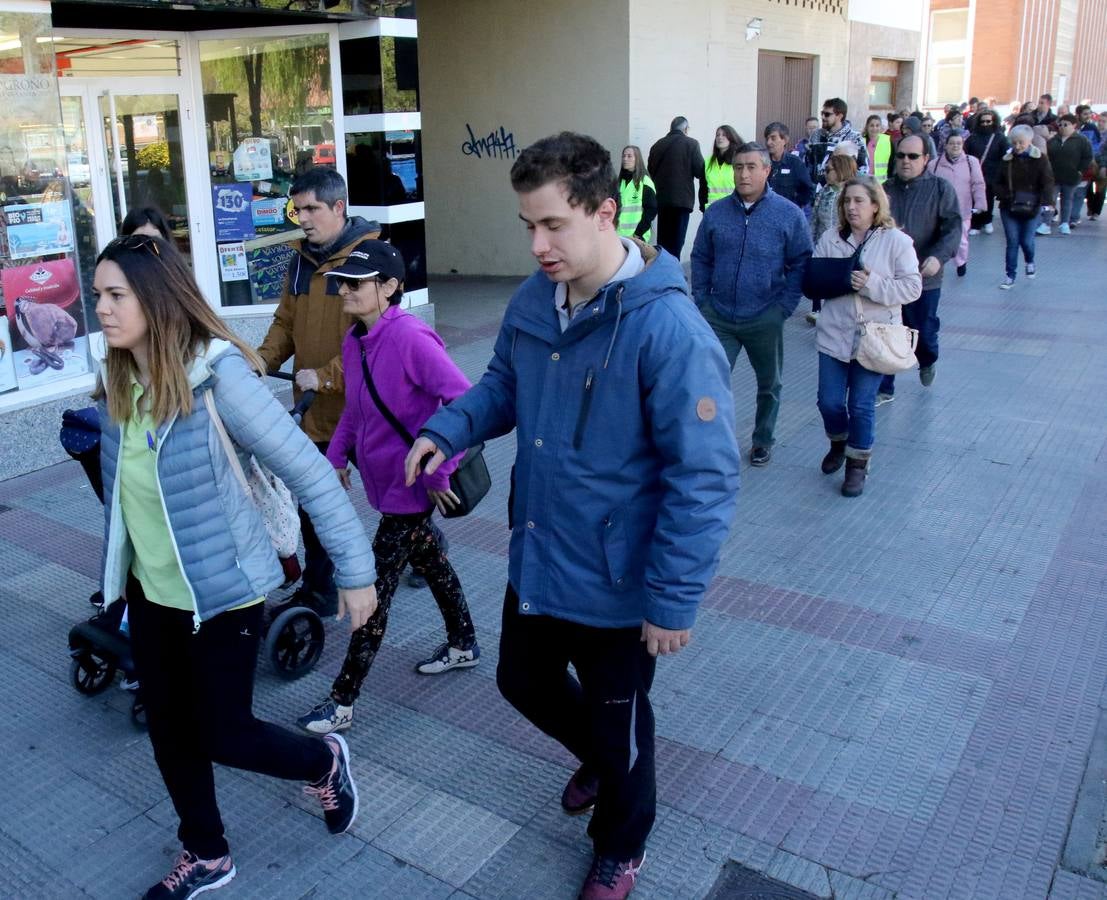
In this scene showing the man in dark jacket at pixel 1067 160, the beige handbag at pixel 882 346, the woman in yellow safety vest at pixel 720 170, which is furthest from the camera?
the man in dark jacket at pixel 1067 160

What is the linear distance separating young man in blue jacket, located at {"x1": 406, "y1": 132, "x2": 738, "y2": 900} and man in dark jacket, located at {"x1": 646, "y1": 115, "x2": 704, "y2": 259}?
1000cm

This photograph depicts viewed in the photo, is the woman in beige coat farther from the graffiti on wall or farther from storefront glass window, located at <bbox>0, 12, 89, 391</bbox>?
the graffiti on wall

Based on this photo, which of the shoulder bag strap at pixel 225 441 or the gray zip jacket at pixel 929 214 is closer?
the shoulder bag strap at pixel 225 441

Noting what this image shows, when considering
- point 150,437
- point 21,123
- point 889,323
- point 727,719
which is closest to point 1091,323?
point 889,323

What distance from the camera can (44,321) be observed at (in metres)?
6.82

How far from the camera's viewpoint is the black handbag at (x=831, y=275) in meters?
6.06

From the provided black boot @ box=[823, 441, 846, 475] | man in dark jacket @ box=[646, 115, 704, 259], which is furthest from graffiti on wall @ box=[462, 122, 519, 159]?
black boot @ box=[823, 441, 846, 475]

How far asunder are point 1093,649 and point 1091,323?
279 inches

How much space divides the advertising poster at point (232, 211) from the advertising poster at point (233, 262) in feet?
0.23

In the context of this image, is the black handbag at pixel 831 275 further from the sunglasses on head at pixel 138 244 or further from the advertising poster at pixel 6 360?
the advertising poster at pixel 6 360

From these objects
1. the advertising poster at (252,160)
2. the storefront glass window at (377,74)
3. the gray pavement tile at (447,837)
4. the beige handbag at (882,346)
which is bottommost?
the gray pavement tile at (447,837)

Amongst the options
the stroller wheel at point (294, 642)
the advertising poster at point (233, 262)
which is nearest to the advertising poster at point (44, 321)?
the advertising poster at point (233, 262)

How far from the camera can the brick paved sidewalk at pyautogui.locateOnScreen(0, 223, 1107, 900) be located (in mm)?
3217

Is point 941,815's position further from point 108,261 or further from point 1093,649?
point 108,261
